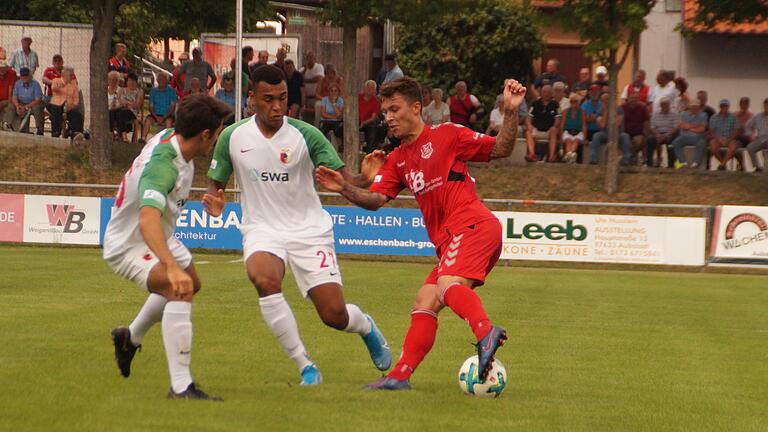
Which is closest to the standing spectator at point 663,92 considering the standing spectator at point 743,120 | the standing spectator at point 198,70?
the standing spectator at point 743,120

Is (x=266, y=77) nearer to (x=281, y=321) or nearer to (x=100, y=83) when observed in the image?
(x=281, y=321)

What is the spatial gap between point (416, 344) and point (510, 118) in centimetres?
155

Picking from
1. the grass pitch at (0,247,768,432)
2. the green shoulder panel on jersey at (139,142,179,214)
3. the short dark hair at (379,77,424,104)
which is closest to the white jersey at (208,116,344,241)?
the short dark hair at (379,77,424,104)

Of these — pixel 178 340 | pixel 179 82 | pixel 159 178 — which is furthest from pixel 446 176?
pixel 179 82

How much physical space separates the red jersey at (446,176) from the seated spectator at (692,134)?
1882 centimetres

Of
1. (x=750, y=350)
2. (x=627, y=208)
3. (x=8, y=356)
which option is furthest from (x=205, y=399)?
(x=627, y=208)

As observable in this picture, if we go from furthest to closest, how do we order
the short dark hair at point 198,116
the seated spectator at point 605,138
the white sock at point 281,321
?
1. the seated spectator at point 605,138
2. the white sock at point 281,321
3. the short dark hair at point 198,116

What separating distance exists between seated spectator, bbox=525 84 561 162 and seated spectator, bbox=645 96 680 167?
6.44ft

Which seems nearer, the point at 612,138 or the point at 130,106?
the point at 612,138

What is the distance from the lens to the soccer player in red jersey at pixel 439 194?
830 cm

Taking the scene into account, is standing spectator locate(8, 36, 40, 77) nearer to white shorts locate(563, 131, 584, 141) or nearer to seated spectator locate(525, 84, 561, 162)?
seated spectator locate(525, 84, 561, 162)

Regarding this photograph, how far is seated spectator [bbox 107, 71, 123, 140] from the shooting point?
96.3 feet

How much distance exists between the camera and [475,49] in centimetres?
3447

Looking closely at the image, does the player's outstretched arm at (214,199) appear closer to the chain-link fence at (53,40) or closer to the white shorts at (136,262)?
the white shorts at (136,262)
